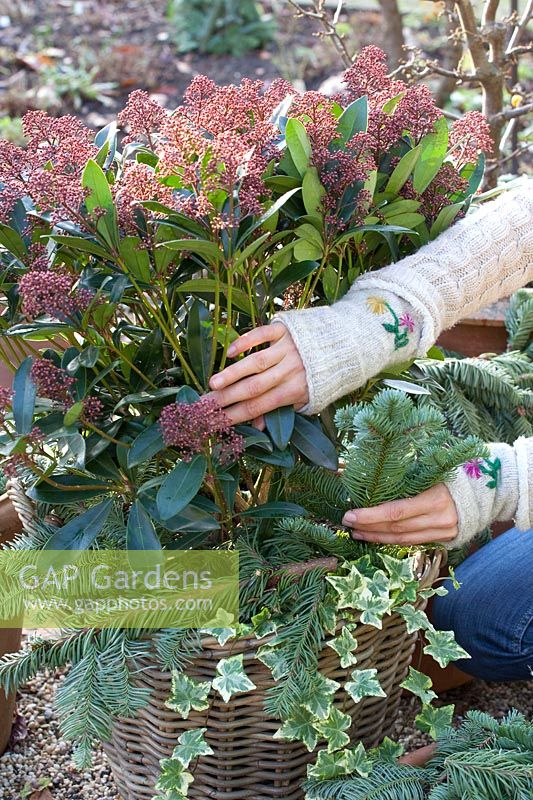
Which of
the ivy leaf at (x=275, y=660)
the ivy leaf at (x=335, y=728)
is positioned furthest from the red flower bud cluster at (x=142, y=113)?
the ivy leaf at (x=335, y=728)

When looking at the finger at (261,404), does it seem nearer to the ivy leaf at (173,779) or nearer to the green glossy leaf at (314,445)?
the green glossy leaf at (314,445)

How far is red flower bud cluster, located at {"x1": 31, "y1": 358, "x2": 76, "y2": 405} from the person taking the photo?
3.63 ft

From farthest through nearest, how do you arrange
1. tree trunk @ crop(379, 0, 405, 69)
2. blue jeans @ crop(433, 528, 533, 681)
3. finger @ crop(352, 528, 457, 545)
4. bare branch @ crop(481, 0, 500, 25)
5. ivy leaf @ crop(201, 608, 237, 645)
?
1. tree trunk @ crop(379, 0, 405, 69)
2. bare branch @ crop(481, 0, 500, 25)
3. blue jeans @ crop(433, 528, 533, 681)
4. finger @ crop(352, 528, 457, 545)
5. ivy leaf @ crop(201, 608, 237, 645)

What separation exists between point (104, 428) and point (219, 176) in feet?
1.24

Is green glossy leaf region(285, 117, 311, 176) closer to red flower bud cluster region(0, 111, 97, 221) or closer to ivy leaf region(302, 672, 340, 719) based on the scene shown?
red flower bud cluster region(0, 111, 97, 221)


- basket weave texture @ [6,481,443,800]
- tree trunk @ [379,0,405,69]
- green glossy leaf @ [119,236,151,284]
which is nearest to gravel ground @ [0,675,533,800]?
basket weave texture @ [6,481,443,800]

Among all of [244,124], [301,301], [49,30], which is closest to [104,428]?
[301,301]

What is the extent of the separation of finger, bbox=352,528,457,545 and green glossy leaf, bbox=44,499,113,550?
349 mm

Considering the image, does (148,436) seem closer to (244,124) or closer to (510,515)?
(244,124)

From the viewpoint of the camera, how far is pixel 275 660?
1183 mm

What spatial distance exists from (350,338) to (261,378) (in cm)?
13

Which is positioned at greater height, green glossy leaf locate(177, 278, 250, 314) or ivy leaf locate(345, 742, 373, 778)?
green glossy leaf locate(177, 278, 250, 314)

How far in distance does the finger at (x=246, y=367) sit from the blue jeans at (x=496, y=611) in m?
0.66

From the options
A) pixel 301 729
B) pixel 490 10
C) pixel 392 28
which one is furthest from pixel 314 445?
pixel 392 28
